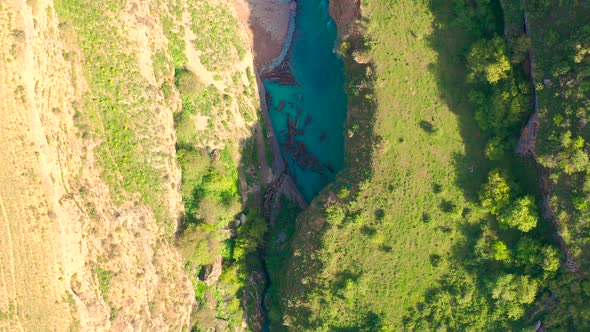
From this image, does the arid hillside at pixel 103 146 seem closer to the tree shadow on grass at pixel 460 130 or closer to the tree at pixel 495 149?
the tree shadow on grass at pixel 460 130

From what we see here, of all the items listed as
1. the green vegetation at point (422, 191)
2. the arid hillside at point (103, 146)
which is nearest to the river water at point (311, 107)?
the arid hillside at point (103, 146)

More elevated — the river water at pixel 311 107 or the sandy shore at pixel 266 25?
the sandy shore at pixel 266 25

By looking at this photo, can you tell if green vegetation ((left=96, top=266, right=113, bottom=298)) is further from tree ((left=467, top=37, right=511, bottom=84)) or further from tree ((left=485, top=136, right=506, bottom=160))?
tree ((left=467, top=37, right=511, bottom=84))

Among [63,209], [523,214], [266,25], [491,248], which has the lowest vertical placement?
[491,248]

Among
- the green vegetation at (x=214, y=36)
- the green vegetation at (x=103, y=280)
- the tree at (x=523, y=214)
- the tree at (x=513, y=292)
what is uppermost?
the green vegetation at (x=214, y=36)

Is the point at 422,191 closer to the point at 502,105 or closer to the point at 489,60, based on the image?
the point at 502,105

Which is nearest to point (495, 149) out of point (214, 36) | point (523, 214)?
point (523, 214)

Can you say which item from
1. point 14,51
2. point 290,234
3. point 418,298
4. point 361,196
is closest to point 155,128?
point 14,51
